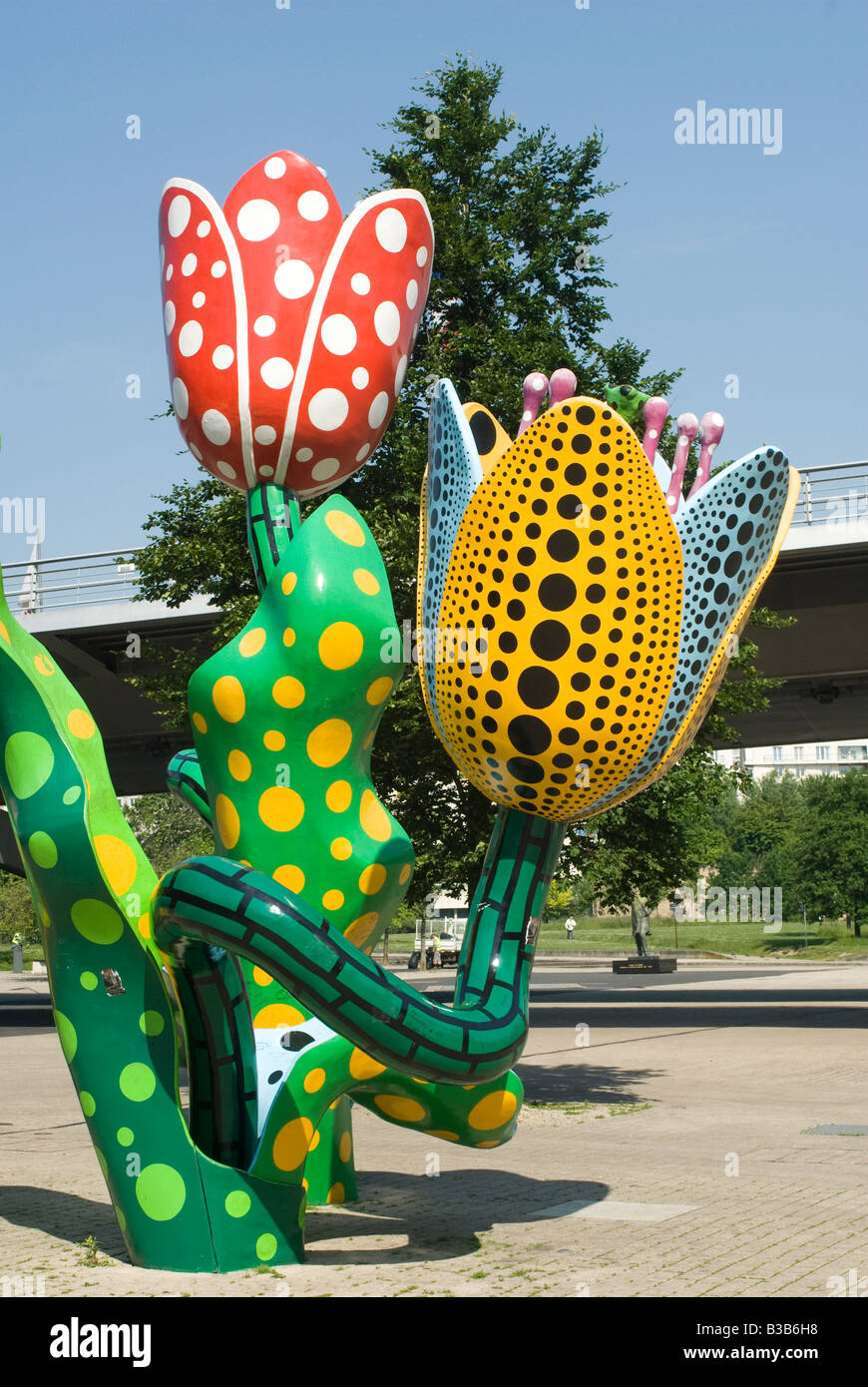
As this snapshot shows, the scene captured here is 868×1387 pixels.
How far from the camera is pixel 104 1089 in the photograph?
6176 mm

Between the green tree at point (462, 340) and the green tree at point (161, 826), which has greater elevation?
the green tree at point (462, 340)

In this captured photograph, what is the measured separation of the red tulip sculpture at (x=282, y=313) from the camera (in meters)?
6.59

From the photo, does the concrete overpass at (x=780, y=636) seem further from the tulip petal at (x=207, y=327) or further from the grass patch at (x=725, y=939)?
the grass patch at (x=725, y=939)

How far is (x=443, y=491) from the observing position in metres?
6.16

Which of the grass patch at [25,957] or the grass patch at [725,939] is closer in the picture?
the grass patch at [25,957]

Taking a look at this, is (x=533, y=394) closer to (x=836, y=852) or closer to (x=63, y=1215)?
(x=63, y=1215)

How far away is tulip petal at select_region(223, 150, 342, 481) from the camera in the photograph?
658 cm

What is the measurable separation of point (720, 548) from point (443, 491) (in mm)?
1219

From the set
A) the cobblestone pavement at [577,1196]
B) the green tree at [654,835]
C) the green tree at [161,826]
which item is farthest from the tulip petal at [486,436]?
the green tree at [161,826]

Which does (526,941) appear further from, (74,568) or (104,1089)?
(74,568)

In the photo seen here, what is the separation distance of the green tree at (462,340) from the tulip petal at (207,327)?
443 cm
